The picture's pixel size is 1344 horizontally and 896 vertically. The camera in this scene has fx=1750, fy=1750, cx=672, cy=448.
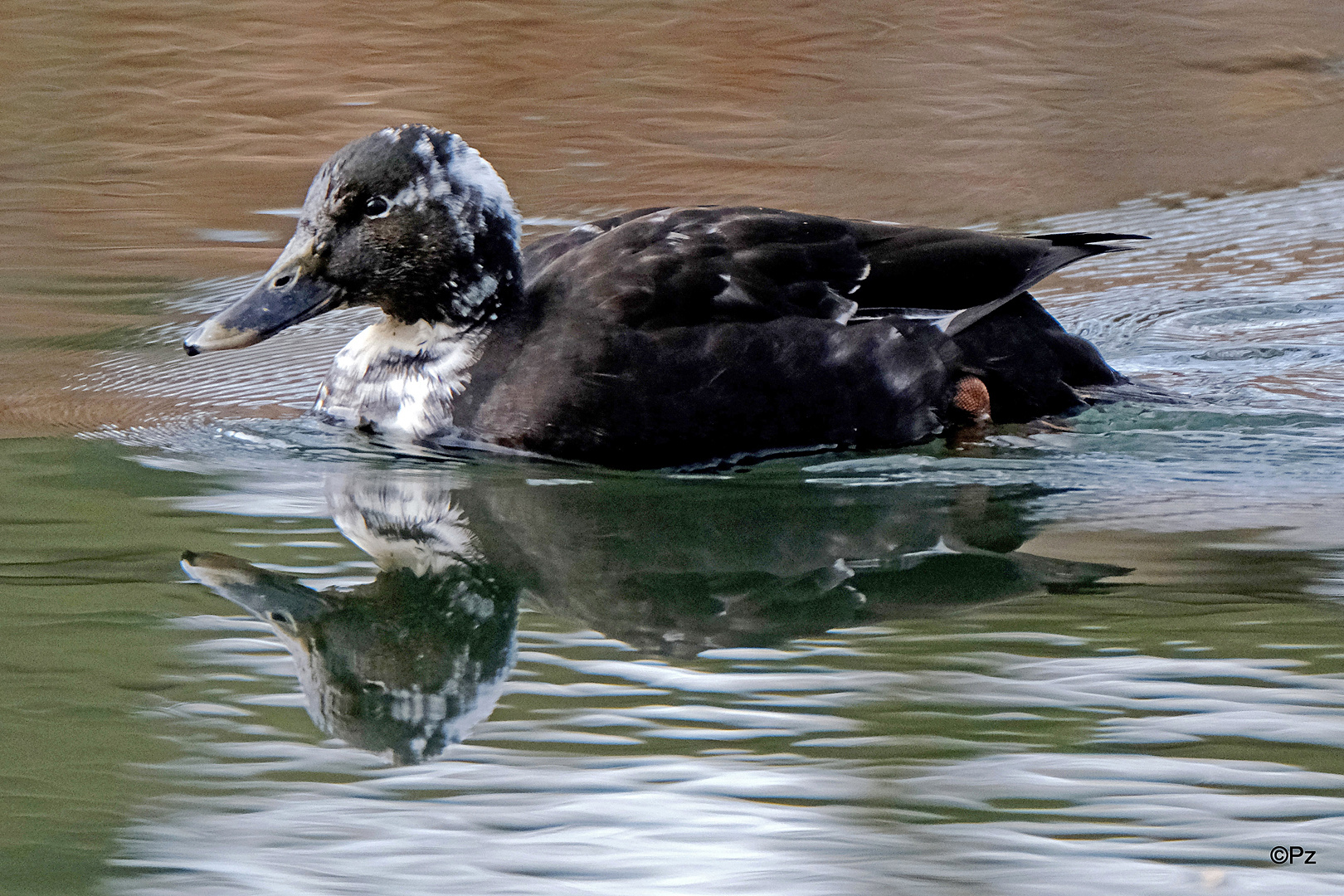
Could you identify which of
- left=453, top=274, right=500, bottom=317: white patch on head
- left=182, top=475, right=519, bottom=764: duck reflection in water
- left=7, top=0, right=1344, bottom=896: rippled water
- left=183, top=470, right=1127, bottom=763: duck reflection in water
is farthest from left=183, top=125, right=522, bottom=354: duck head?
left=182, top=475, right=519, bottom=764: duck reflection in water

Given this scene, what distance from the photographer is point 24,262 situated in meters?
7.10

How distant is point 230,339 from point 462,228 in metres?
0.70

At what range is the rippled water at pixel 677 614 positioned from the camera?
2.43 m

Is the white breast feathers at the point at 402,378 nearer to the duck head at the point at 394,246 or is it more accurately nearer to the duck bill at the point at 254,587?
the duck head at the point at 394,246

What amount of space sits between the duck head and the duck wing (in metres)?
0.18

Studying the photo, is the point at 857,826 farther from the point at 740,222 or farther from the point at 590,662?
the point at 740,222

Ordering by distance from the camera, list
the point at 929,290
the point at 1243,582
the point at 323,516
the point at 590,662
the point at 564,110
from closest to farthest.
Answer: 1. the point at 590,662
2. the point at 1243,582
3. the point at 323,516
4. the point at 929,290
5. the point at 564,110

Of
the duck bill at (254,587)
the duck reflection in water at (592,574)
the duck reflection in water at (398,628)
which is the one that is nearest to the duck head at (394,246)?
the duck reflection in water at (592,574)

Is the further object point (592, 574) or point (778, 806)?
point (592, 574)

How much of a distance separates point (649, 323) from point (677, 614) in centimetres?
136

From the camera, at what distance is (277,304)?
4.83 meters

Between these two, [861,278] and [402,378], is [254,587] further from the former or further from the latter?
[861,278]

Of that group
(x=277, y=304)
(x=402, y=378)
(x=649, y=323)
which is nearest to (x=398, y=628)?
(x=649, y=323)

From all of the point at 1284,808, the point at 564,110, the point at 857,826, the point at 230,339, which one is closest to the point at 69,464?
the point at 230,339
